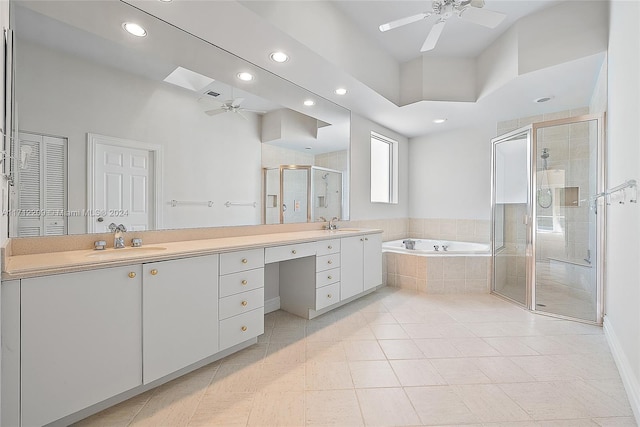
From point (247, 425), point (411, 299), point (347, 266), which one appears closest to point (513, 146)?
point (411, 299)

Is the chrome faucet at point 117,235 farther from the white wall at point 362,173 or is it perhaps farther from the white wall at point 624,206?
the white wall at point 624,206

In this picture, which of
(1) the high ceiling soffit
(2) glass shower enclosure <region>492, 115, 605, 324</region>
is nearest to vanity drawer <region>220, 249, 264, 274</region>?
(1) the high ceiling soffit

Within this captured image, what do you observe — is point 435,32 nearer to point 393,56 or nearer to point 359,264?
point 393,56

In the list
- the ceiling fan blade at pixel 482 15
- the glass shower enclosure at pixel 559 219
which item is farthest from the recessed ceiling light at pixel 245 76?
the glass shower enclosure at pixel 559 219

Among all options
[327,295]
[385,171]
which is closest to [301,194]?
[327,295]

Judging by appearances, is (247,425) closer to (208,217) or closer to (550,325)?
(208,217)

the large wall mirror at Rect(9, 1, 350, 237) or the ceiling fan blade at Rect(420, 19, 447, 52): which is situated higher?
the ceiling fan blade at Rect(420, 19, 447, 52)

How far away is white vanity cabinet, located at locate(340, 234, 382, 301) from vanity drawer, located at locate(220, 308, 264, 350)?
1075 mm

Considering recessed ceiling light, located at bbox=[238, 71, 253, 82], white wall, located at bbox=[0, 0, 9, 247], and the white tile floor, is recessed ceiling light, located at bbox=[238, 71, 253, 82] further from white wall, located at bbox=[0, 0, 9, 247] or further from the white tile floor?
the white tile floor

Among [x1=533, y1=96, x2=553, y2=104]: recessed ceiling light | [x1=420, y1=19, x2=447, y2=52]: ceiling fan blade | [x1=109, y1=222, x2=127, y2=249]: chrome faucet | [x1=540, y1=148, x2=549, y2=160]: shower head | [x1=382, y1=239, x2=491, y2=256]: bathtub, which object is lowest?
[x1=382, y1=239, x2=491, y2=256]: bathtub

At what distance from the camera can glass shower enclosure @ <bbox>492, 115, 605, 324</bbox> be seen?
2844 mm

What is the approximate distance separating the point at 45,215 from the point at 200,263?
33.8 inches

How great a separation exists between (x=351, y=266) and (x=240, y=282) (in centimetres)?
140

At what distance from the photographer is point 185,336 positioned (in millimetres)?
1724
